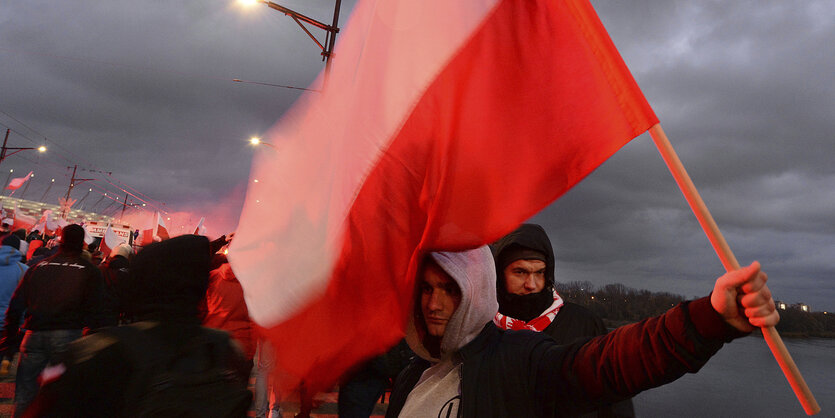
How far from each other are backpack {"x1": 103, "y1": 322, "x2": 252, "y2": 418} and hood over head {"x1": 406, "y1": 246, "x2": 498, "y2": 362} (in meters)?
0.78

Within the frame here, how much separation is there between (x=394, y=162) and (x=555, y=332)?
1.78 metres

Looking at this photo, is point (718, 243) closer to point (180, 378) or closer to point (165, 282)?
point (180, 378)

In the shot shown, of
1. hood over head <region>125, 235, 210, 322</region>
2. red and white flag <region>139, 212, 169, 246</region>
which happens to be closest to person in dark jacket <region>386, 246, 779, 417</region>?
hood over head <region>125, 235, 210, 322</region>

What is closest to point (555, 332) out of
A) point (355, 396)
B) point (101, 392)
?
point (355, 396)

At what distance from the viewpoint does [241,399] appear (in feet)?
6.24

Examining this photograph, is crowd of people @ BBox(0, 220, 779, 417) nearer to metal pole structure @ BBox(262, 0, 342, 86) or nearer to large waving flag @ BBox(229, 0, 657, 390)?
large waving flag @ BBox(229, 0, 657, 390)

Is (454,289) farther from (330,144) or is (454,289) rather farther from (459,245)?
(330,144)

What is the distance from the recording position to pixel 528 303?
10.9 ft

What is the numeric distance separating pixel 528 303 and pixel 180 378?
2267 mm

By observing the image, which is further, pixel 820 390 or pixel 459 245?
pixel 820 390

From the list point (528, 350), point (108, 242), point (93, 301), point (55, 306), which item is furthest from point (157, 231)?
point (528, 350)

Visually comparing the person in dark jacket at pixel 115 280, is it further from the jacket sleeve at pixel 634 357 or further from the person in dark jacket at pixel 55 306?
the jacket sleeve at pixel 634 357

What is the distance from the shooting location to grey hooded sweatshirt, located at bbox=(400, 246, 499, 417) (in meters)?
1.84

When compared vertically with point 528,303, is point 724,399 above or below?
below
